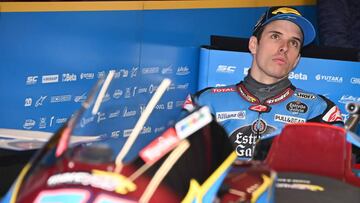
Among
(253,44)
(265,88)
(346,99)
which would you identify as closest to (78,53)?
(253,44)

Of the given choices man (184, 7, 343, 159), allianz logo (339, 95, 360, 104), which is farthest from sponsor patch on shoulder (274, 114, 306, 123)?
allianz logo (339, 95, 360, 104)

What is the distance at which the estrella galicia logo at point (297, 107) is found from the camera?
3.65m

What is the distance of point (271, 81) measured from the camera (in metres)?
3.75

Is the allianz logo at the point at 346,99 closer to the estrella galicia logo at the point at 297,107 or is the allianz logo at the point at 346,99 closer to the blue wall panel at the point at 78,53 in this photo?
the estrella galicia logo at the point at 297,107

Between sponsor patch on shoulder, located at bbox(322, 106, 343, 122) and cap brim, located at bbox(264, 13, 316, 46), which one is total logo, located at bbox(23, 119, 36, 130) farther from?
sponsor patch on shoulder, located at bbox(322, 106, 343, 122)

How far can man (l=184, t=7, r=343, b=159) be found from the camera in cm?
362

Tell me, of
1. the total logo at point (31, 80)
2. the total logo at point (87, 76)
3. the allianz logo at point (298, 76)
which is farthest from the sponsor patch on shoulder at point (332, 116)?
the total logo at point (31, 80)

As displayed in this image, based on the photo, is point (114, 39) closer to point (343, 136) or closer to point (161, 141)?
point (343, 136)

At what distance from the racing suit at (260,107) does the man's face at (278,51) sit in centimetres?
6

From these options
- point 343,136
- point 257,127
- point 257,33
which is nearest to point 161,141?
point 343,136

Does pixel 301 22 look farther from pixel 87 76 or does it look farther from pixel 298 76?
pixel 87 76

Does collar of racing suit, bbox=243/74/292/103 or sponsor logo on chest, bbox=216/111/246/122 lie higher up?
collar of racing suit, bbox=243/74/292/103

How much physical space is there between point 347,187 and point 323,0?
3.12 m

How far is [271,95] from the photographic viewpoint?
369 centimetres
